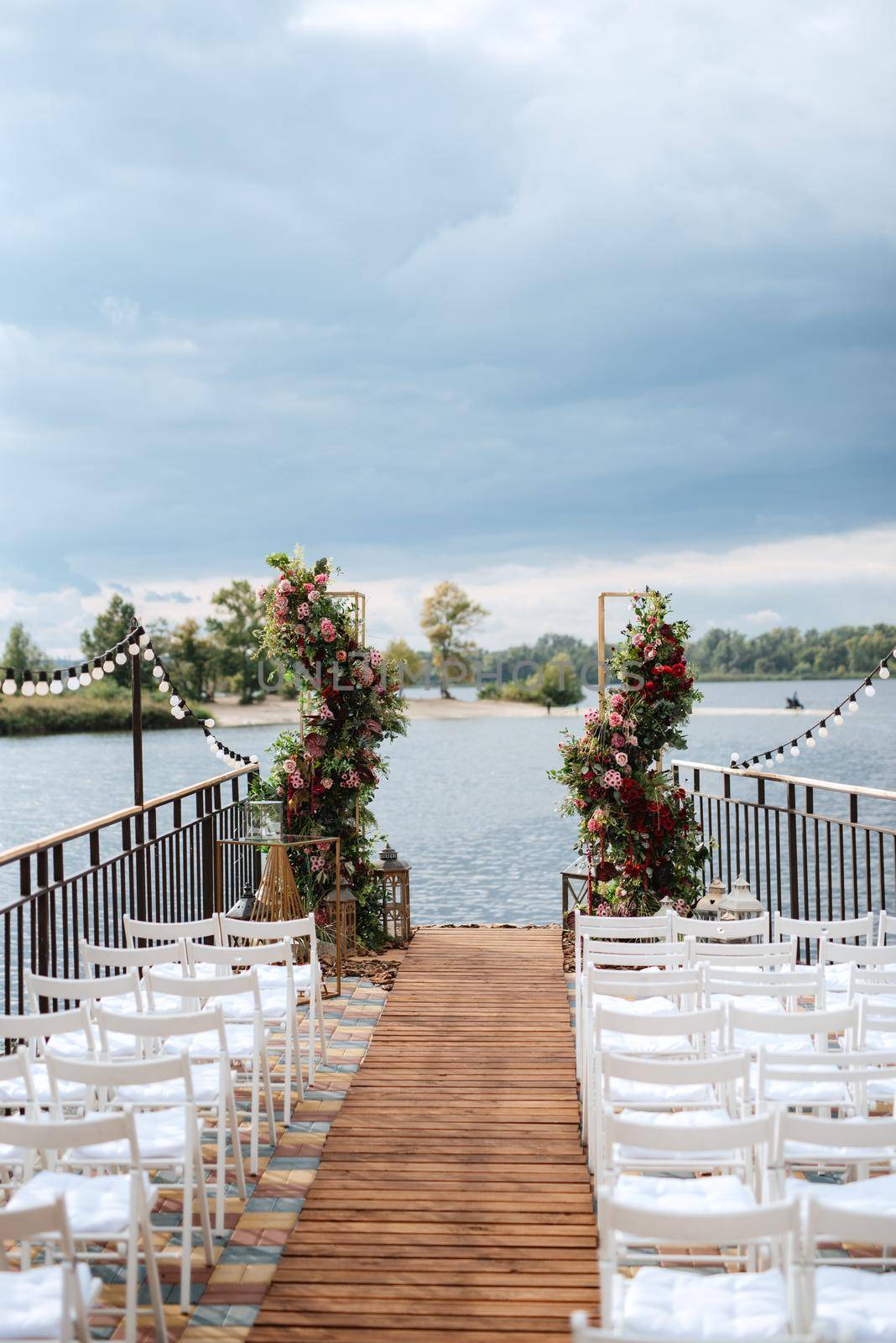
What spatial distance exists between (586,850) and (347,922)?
169cm

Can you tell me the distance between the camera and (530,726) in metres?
50.3

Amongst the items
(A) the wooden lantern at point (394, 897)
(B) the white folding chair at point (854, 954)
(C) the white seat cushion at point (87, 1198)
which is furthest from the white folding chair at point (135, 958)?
(A) the wooden lantern at point (394, 897)

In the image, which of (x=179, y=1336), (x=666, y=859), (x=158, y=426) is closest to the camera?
(x=179, y=1336)

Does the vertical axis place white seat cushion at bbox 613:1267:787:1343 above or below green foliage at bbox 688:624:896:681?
below

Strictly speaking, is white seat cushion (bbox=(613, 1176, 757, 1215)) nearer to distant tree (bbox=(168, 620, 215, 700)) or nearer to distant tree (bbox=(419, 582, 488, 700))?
distant tree (bbox=(419, 582, 488, 700))

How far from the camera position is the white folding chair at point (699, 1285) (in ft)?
7.13

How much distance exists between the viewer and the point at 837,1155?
125 inches

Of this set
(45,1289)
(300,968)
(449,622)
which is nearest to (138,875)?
(300,968)

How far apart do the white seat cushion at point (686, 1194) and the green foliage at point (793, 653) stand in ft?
48.4

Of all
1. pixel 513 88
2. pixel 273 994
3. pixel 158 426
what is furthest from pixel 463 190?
pixel 273 994

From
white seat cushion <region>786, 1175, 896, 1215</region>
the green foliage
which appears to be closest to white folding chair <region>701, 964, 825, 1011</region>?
white seat cushion <region>786, 1175, 896, 1215</region>

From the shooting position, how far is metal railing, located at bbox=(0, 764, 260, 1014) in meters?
4.84

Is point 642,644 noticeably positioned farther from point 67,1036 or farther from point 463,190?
point 463,190

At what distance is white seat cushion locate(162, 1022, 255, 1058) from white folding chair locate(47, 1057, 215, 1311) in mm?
605
